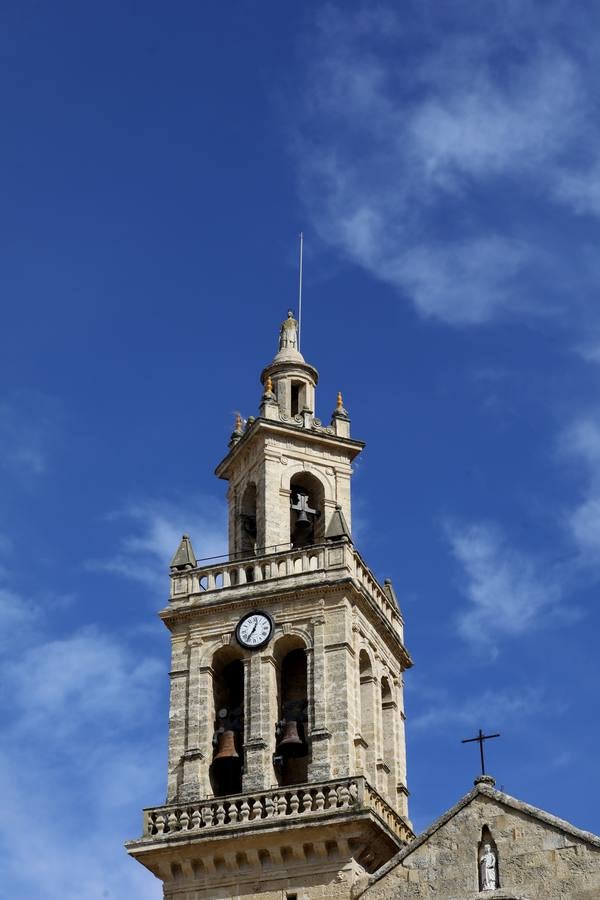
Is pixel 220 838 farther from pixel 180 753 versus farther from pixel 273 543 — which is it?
pixel 273 543

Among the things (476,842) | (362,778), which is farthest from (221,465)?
(476,842)

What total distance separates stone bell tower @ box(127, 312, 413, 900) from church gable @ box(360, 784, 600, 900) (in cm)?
138

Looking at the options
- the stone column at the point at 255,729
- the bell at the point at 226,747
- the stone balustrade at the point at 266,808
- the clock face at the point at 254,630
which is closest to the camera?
the stone balustrade at the point at 266,808

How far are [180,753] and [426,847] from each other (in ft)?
21.5

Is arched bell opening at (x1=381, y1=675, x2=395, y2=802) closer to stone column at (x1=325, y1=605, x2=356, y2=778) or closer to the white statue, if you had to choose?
stone column at (x1=325, y1=605, x2=356, y2=778)

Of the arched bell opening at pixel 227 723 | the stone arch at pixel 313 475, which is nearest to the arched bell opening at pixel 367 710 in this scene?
the arched bell opening at pixel 227 723

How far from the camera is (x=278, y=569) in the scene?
1531 inches

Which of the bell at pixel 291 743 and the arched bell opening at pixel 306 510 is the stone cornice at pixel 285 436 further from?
the bell at pixel 291 743

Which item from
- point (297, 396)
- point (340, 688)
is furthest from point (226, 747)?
point (297, 396)

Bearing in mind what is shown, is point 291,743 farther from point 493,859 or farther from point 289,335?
point 289,335

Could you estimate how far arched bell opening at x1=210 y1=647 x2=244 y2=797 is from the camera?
3741cm

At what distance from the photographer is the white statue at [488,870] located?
32.6m

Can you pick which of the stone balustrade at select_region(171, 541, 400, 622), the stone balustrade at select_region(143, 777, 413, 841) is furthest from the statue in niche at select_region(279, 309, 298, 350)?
the stone balustrade at select_region(143, 777, 413, 841)

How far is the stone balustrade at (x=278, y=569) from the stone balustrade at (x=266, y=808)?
5092 mm
